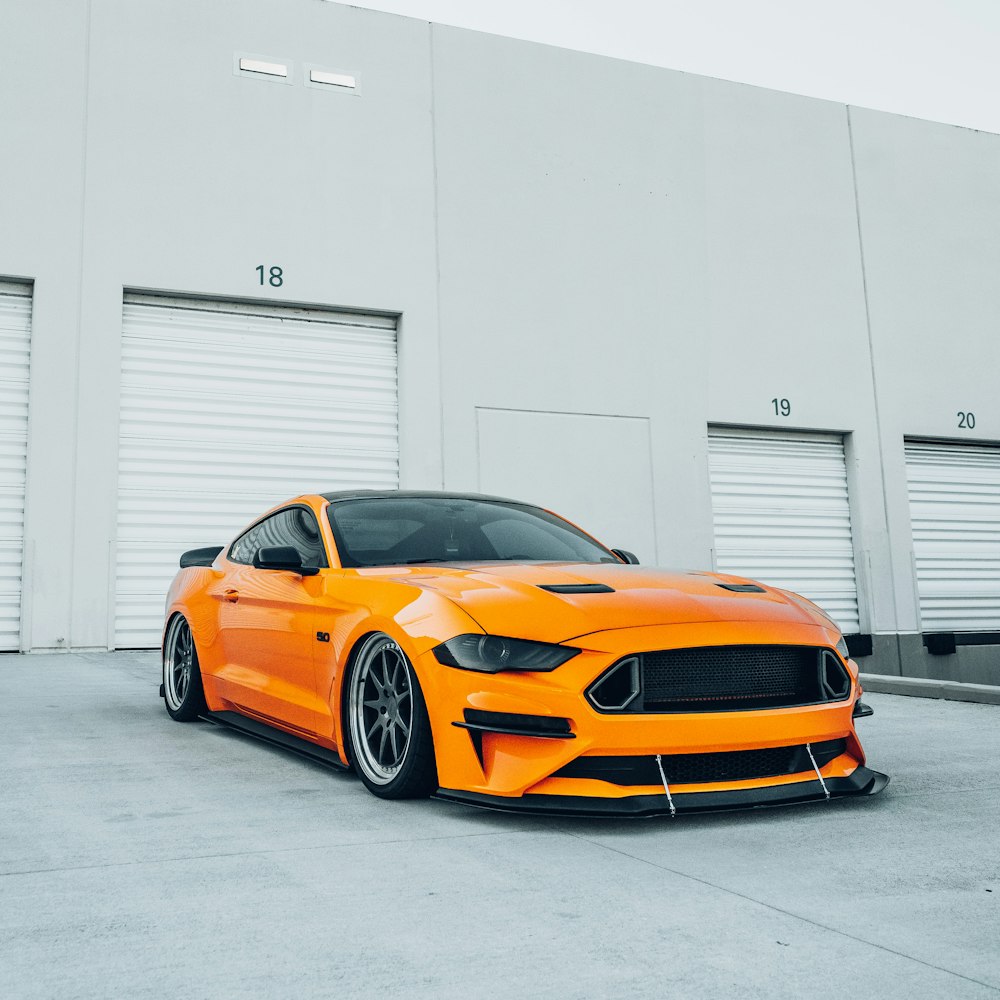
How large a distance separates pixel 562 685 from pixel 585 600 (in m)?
0.38

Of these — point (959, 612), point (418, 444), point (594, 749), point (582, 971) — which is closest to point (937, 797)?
point (594, 749)

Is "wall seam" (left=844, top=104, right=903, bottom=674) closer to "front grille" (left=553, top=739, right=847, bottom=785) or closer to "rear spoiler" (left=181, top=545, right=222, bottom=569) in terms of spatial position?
"rear spoiler" (left=181, top=545, right=222, bottom=569)

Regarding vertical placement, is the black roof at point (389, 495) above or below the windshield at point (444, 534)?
above

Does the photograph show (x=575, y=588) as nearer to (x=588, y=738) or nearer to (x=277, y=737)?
(x=588, y=738)

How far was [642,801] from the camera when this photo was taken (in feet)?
11.0

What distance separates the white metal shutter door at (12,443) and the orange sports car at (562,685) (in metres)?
7.92

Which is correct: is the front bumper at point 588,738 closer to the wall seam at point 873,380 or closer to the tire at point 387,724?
the tire at point 387,724

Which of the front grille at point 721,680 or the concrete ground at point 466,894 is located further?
the front grille at point 721,680

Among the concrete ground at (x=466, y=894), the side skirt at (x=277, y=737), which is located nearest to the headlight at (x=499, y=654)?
the concrete ground at (x=466, y=894)

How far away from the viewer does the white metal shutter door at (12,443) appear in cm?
1141

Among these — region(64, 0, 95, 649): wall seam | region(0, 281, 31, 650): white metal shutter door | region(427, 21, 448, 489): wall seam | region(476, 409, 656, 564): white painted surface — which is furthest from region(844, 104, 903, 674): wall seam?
region(0, 281, 31, 650): white metal shutter door

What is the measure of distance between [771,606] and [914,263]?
48.7 ft

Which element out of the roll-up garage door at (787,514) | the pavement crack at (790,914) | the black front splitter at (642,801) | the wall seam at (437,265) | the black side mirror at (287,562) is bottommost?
the pavement crack at (790,914)

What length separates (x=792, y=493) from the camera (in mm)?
15805
